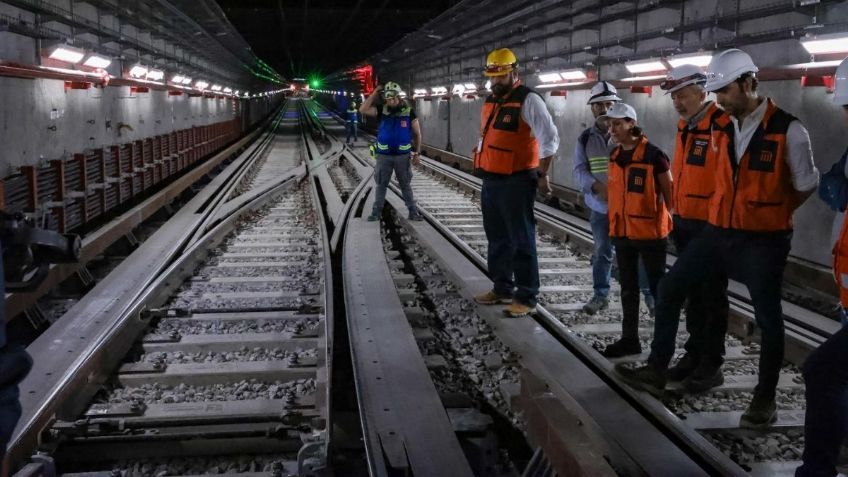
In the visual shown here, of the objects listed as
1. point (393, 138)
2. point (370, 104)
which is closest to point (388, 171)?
point (393, 138)

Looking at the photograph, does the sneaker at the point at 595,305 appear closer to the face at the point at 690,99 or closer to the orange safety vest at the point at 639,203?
the orange safety vest at the point at 639,203

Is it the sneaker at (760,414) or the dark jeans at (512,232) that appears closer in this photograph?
the sneaker at (760,414)

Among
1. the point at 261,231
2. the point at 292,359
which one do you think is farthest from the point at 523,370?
the point at 261,231

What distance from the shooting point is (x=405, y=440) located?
3.79 metres

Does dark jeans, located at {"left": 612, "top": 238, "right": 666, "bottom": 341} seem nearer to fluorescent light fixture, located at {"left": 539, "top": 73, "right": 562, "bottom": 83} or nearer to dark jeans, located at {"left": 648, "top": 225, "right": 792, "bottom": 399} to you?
dark jeans, located at {"left": 648, "top": 225, "right": 792, "bottom": 399}

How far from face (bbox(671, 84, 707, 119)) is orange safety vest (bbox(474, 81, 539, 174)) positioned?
1.48 m

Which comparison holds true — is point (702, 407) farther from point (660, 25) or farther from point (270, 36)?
point (270, 36)

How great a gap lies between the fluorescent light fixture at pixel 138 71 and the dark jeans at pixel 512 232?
31.0 feet

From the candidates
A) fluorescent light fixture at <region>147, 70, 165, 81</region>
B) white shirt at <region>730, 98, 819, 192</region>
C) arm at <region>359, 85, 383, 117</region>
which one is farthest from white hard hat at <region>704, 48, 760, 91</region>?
fluorescent light fixture at <region>147, 70, 165, 81</region>

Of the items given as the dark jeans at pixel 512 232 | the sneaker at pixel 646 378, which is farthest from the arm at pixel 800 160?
the dark jeans at pixel 512 232

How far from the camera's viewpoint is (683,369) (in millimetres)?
4766

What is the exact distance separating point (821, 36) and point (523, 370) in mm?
4254

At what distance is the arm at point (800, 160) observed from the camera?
3.62 meters

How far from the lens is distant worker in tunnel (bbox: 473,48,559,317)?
5.69 m
